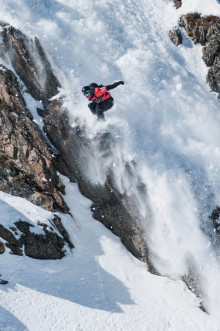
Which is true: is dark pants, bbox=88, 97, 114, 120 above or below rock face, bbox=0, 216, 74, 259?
above

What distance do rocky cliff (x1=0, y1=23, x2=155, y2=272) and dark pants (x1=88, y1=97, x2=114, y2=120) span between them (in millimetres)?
1458

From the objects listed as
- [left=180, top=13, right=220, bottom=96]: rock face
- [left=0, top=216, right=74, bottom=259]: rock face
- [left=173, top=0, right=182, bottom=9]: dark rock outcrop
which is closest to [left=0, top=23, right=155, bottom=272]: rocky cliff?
[left=0, top=216, right=74, bottom=259]: rock face

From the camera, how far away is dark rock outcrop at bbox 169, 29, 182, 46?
21.8m

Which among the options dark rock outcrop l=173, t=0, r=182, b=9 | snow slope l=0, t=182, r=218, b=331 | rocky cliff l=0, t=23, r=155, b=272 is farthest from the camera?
dark rock outcrop l=173, t=0, r=182, b=9

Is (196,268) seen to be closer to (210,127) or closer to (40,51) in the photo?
(210,127)

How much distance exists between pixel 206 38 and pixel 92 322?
1724 centimetres

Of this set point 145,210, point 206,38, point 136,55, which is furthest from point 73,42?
point 145,210

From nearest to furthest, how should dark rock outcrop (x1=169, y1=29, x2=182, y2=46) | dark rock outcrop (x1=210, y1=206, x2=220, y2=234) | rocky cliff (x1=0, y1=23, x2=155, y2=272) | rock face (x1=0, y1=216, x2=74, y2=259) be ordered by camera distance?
rock face (x1=0, y1=216, x2=74, y2=259) → rocky cliff (x1=0, y1=23, x2=155, y2=272) → dark rock outcrop (x1=210, y1=206, x2=220, y2=234) → dark rock outcrop (x1=169, y1=29, x2=182, y2=46)

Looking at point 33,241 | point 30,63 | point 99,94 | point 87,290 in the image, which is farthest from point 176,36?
point 87,290

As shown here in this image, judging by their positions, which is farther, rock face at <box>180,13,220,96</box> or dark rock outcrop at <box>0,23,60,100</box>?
rock face at <box>180,13,220,96</box>

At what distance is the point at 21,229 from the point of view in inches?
615

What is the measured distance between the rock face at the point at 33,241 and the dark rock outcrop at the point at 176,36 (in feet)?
45.1

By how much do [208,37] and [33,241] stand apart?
15.7 meters

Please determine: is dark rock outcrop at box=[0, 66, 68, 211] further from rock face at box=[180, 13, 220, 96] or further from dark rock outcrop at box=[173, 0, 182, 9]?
dark rock outcrop at box=[173, 0, 182, 9]
